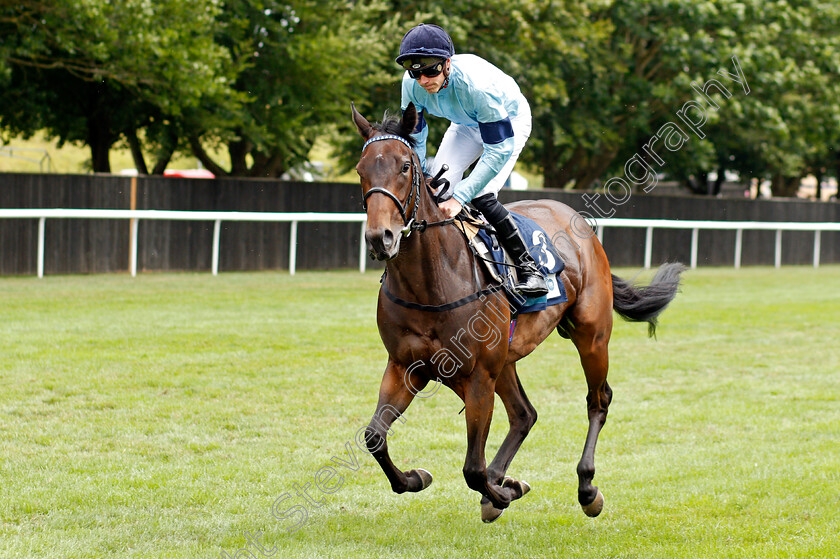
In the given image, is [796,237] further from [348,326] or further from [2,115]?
[2,115]

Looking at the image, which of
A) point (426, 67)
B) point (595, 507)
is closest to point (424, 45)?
point (426, 67)

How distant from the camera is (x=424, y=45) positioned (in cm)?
389

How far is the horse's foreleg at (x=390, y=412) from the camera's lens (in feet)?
12.8

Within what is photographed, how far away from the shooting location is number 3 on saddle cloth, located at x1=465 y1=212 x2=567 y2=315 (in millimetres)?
4289

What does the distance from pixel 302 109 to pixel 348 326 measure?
7574mm

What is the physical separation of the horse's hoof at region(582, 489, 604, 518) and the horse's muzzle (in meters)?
1.71

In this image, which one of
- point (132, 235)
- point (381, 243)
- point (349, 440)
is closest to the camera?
point (381, 243)

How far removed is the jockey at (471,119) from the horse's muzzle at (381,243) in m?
0.68

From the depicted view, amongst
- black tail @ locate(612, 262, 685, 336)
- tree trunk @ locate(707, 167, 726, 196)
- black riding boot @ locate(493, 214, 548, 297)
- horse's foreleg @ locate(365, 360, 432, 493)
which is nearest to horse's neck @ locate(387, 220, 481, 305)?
horse's foreleg @ locate(365, 360, 432, 493)

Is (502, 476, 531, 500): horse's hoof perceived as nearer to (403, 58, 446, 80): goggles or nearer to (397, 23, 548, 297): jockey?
(397, 23, 548, 297): jockey

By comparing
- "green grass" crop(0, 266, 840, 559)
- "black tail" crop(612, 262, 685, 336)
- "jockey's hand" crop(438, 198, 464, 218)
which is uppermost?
"jockey's hand" crop(438, 198, 464, 218)

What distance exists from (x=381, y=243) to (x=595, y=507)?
1807mm

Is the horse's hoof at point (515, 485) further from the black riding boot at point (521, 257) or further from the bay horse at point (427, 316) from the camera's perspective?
the black riding boot at point (521, 257)

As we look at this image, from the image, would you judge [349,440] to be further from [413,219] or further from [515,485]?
[413,219]
